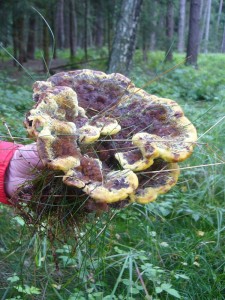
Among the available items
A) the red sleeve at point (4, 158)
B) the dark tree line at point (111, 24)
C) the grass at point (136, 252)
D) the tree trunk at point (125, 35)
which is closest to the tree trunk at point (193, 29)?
the dark tree line at point (111, 24)

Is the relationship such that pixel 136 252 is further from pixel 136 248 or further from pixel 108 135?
pixel 108 135

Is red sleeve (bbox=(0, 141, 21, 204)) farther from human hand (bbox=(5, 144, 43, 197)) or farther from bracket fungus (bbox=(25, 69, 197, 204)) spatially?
bracket fungus (bbox=(25, 69, 197, 204))

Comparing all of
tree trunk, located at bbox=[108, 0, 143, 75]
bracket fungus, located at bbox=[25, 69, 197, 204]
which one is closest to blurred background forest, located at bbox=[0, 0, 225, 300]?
bracket fungus, located at bbox=[25, 69, 197, 204]

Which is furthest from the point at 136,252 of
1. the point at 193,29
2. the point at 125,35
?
the point at 193,29

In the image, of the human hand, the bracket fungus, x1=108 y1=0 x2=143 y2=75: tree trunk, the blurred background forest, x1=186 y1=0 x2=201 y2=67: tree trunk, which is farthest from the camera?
x1=186 y1=0 x2=201 y2=67: tree trunk

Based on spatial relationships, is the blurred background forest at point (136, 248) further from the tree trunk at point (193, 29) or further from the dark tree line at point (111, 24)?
the tree trunk at point (193, 29)

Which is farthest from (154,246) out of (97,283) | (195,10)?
(195,10)
